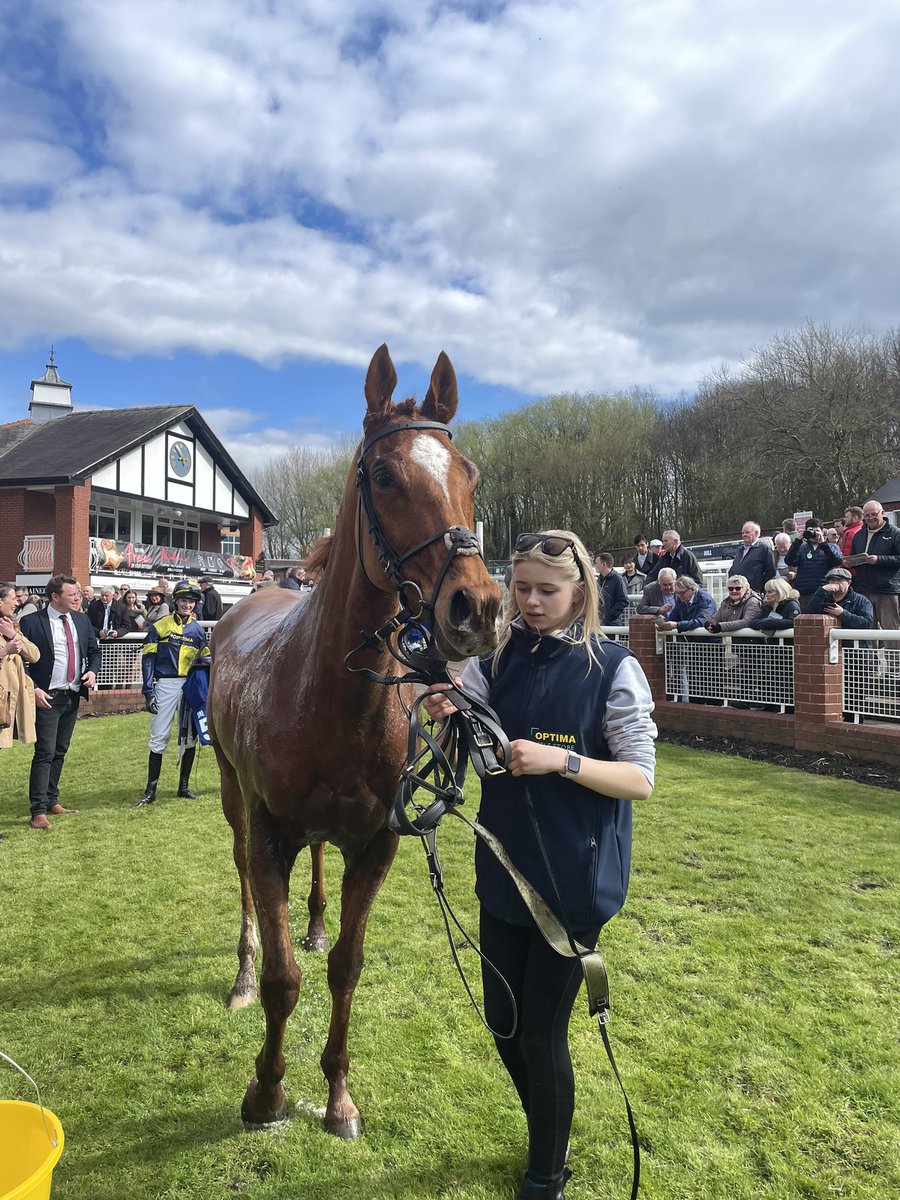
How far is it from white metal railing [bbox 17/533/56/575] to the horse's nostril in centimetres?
2896

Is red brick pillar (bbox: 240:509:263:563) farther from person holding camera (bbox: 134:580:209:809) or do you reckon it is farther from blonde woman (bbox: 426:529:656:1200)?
blonde woman (bbox: 426:529:656:1200)

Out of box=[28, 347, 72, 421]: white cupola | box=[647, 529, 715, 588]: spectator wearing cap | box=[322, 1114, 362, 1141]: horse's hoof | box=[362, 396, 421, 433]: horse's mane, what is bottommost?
box=[322, 1114, 362, 1141]: horse's hoof

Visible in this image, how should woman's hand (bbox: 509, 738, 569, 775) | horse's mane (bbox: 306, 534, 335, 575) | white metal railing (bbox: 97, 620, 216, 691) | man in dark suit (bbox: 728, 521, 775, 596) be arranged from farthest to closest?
1. white metal railing (bbox: 97, 620, 216, 691)
2. man in dark suit (bbox: 728, 521, 775, 596)
3. horse's mane (bbox: 306, 534, 335, 575)
4. woman's hand (bbox: 509, 738, 569, 775)

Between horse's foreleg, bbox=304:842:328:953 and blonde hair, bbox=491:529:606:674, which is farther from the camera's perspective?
horse's foreleg, bbox=304:842:328:953

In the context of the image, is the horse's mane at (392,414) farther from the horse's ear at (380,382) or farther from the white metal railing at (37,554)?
the white metal railing at (37,554)

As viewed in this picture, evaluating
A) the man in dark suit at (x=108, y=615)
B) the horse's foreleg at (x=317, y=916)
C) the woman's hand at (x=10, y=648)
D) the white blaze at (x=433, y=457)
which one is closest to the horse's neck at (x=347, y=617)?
the white blaze at (x=433, y=457)

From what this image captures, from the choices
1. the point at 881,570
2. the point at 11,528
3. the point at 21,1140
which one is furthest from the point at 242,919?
the point at 11,528

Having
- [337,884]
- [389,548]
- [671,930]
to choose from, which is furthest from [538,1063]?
[337,884]

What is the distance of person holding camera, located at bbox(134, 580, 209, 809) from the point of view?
7.13 m

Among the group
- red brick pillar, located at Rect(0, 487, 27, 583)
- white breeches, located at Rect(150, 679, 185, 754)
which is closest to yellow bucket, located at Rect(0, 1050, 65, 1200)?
white breeches, located at Rect(150, 679, 185, 754)

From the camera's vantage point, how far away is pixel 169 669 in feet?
23.7

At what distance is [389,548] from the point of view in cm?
214

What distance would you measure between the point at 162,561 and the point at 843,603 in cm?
2871

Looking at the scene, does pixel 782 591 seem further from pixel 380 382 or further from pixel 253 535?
pixel 253 535
